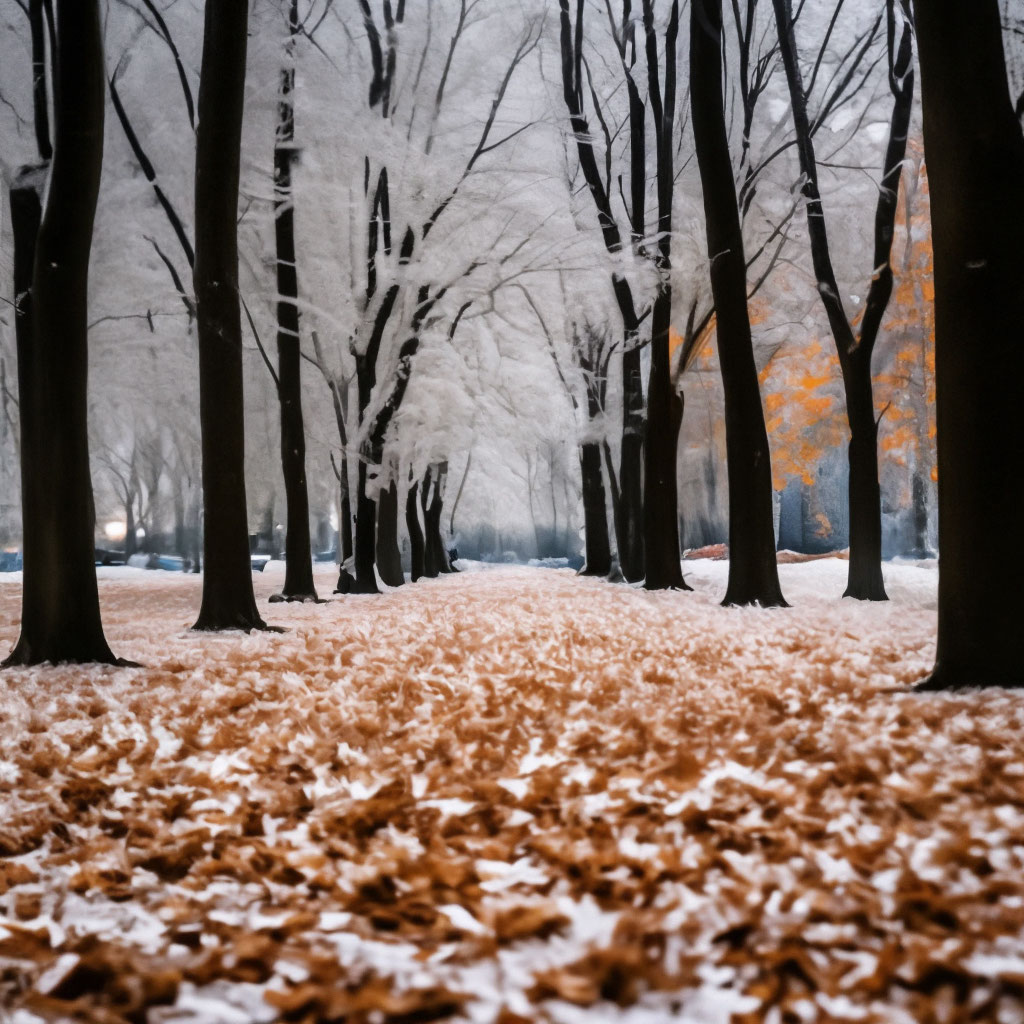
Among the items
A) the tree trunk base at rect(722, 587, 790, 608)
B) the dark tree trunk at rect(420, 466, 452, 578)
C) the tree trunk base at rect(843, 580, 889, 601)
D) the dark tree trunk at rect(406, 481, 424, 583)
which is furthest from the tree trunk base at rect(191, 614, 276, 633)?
the dark tree trunk at rect(420, 466, 452, 578)

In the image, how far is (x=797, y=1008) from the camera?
64.3 inches

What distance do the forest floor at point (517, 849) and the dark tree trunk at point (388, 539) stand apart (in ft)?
39.0

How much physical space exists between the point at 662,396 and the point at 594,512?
7.42 metres

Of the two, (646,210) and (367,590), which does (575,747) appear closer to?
(367,590)

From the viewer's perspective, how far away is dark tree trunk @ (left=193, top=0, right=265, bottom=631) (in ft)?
24.8

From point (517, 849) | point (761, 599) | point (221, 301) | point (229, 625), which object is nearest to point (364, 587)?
point (229, 625)

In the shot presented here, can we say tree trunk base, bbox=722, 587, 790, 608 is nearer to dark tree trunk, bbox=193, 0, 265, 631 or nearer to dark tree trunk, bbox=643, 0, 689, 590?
dark tree trunk, bbox=643, 0, 689, 590

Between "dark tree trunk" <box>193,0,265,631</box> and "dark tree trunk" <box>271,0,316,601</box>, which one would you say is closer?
"dark tree trunk" <box>193,0,265,631</box>

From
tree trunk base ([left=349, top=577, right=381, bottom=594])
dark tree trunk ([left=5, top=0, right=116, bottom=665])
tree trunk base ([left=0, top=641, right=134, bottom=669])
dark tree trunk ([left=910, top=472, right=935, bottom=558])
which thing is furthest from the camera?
dark tree trunk ([left=910, top=472, right=935, bottom=558])

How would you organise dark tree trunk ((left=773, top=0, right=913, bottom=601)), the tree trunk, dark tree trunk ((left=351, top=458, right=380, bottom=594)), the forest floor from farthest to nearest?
dark tree trunk ((left=351, top=458, right=380, bottom=594))
the tree trunk
dark tree trunk ((left=773, top=0, right=913, bottom=601))
the forest floor

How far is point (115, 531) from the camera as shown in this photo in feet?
141

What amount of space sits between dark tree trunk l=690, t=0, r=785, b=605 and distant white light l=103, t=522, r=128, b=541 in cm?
4017

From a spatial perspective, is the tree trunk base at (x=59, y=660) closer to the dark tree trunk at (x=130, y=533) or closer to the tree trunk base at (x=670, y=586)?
the tree trunk base at (x=670, y=586)

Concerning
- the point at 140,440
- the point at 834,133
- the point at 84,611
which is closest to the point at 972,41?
the point at 84,611
